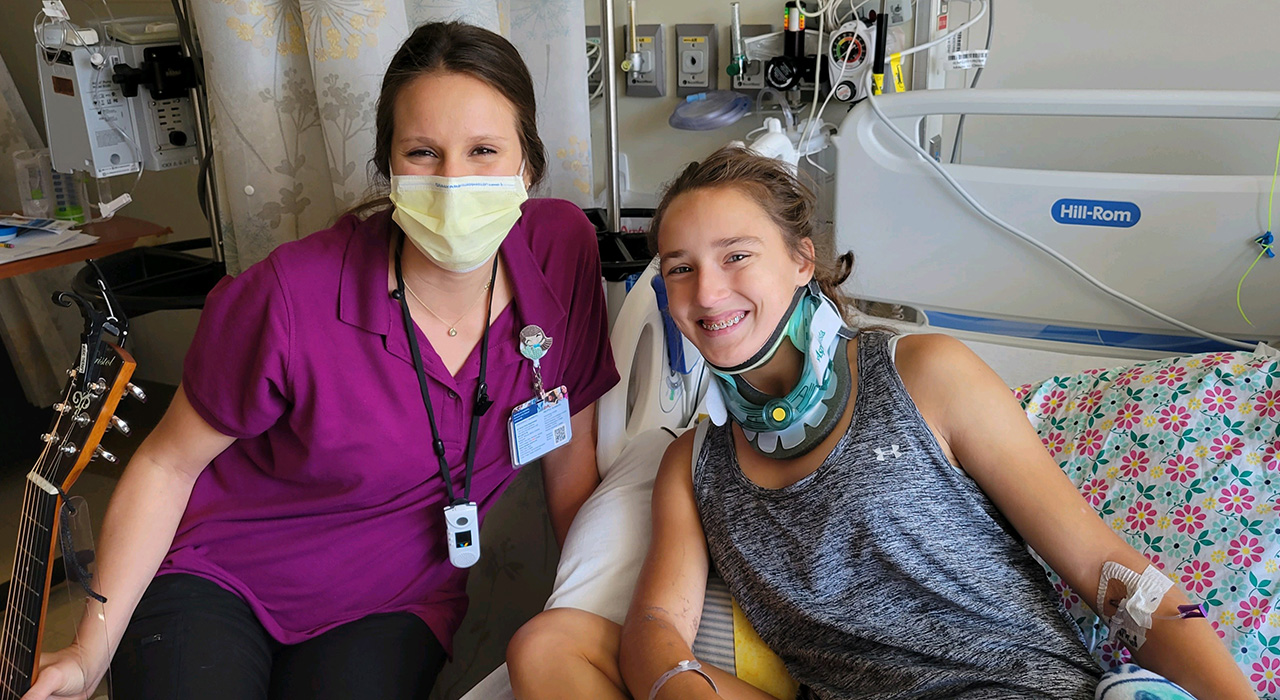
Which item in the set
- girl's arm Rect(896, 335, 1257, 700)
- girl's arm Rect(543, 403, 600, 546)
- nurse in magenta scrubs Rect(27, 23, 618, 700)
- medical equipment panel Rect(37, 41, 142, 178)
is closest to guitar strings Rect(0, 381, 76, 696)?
nurse in magenta scrubs Rect(27, 23, 618, 700)

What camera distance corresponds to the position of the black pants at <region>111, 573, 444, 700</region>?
1.28 metres

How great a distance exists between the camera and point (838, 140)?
1921mm

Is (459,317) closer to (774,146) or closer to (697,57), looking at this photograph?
(774,146)

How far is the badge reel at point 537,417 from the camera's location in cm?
148

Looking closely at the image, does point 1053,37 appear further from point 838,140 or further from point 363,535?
point 363,535

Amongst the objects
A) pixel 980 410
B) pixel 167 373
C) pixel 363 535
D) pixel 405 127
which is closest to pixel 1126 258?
pixel 980 410

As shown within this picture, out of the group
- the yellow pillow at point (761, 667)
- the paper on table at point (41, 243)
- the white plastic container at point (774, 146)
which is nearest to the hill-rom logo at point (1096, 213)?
the white plastic container at point (774, 146)

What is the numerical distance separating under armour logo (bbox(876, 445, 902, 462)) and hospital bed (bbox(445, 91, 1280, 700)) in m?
0.45

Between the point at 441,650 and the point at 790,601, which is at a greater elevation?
the point at 790,601

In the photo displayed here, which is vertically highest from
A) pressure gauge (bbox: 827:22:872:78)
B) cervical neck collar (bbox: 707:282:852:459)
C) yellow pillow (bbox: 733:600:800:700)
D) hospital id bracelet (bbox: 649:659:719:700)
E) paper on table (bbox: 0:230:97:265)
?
pressure gauge (bbox: 827:22:872:78)

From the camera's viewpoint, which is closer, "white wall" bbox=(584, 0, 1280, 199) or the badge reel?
the badge reel

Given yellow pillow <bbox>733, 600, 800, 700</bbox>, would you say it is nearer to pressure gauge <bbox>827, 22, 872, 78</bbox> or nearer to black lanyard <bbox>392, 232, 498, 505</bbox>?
black lanyard <bbox>392, 232, 498, 505</bbox>

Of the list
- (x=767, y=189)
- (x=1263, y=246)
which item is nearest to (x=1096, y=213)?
(x=1263, y=246)

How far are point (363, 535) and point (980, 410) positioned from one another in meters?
0.96
